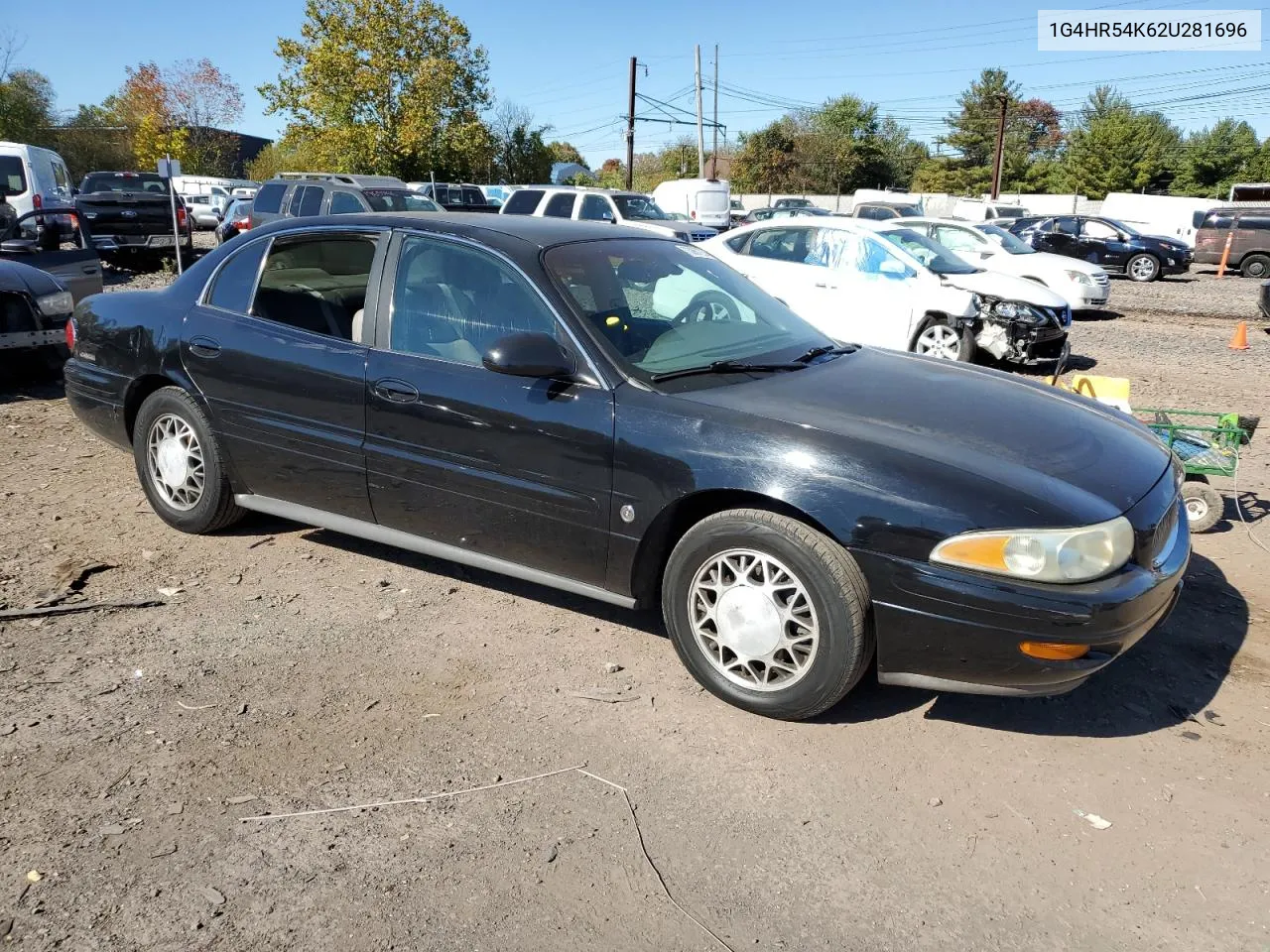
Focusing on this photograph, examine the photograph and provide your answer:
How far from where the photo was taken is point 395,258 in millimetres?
4203

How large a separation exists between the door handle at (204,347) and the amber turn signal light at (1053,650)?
3.65m

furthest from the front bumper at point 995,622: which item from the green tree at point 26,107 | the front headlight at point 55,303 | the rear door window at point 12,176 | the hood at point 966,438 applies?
the green tree at point 26,107

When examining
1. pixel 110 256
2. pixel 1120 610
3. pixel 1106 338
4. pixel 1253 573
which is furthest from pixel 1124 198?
pixel 1120 610

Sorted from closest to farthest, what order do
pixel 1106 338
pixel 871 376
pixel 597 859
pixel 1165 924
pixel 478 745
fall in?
pixel 1165 924 → pixel 597 859 → pixel 478 745 → pixel 871 376 → pixel 1106 338

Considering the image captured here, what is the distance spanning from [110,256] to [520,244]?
1710 cm

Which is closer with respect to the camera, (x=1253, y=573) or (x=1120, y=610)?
(x=1120, y=610)

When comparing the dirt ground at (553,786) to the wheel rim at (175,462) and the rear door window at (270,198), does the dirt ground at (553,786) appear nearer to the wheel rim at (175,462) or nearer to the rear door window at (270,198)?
the wheel rim at (175,462)

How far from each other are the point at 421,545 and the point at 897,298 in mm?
7089

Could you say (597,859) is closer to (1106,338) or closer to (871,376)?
(871,376)

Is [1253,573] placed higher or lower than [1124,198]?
lower

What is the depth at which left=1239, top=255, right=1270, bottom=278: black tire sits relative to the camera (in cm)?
2458

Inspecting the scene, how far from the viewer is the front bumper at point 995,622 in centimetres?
298

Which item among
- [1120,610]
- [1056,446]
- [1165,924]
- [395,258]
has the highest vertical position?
[395,258]

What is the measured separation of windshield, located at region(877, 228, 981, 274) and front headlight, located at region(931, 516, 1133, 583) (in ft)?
28.3
